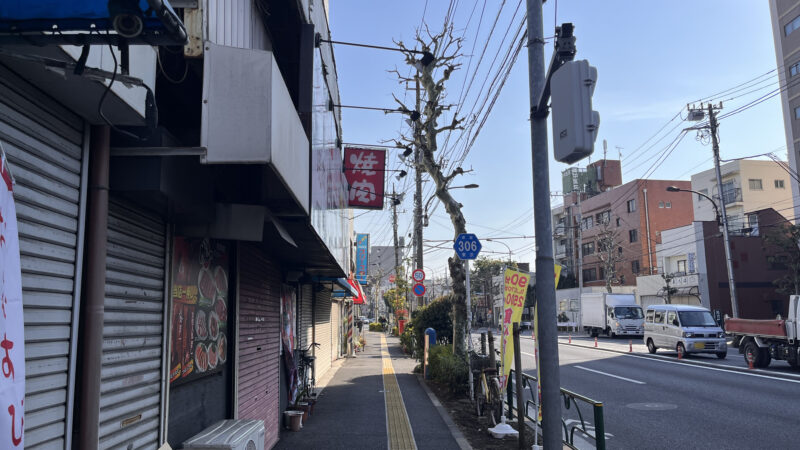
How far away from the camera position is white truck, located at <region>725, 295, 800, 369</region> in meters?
15.9

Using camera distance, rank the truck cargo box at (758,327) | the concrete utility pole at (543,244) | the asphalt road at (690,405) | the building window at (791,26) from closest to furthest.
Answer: the concrete utility pole at (543,244), the asphalt road at (690,405), the truck cargo box at (758,327), the building window at (791,26)

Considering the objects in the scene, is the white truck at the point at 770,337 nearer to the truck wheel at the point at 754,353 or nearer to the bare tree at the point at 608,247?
the truck wheel at the point at 754,353

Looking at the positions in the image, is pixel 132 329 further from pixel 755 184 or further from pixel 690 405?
pixel 755 184

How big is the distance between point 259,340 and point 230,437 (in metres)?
3.09

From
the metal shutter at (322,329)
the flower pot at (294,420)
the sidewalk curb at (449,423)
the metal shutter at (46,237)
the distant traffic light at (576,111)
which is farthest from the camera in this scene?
the metal shutter at (322,329)

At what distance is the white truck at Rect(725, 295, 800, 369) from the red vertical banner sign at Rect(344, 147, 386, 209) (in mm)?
12973

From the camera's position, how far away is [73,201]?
3.15m

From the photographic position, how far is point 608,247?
159 ft

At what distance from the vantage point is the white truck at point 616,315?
120 feet

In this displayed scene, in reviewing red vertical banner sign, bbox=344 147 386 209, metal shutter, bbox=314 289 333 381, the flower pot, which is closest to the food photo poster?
the flower pot

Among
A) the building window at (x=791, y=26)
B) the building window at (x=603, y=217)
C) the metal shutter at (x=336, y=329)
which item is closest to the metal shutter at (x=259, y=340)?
the metal shutter at (x=336, y=329)

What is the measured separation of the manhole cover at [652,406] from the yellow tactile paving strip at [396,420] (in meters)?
5.13

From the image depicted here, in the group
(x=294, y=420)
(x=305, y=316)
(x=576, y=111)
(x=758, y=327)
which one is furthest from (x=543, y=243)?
(x=758, y=327)

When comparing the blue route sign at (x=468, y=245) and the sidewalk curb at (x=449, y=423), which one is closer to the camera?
the sidewalk curb at (x=449, y=423)
